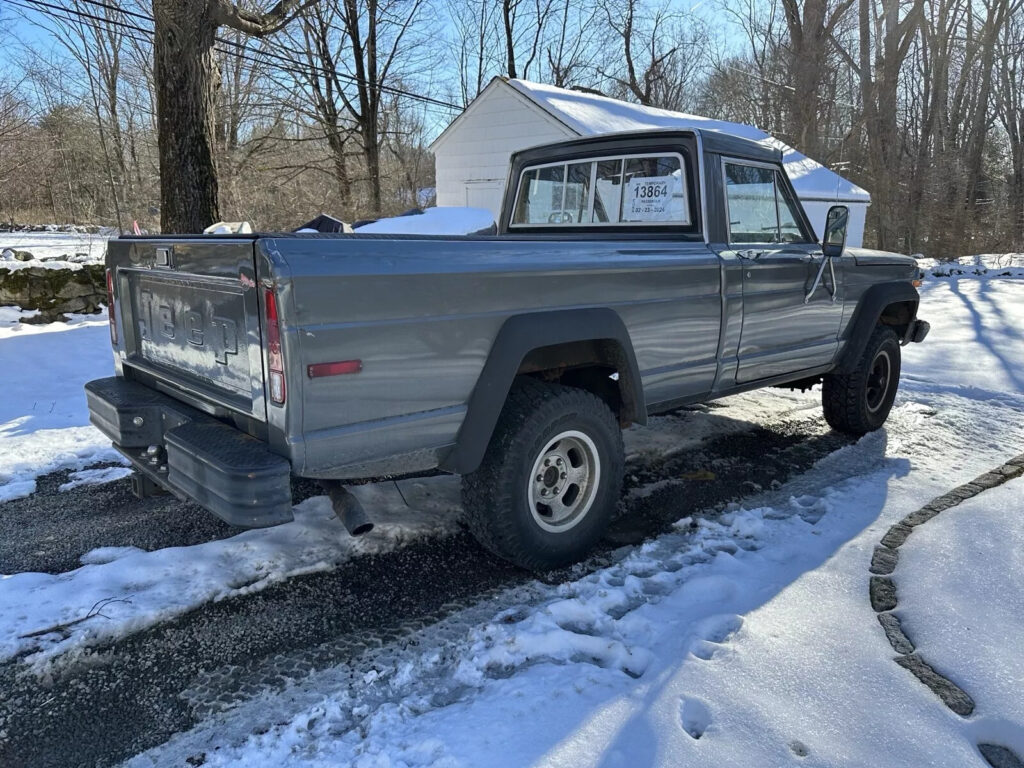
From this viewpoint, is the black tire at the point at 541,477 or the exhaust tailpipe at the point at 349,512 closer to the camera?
the exhaust tailpipe at the point at 349,512

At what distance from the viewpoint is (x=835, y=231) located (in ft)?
15.1

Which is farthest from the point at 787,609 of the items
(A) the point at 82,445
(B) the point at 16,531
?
(A) the point at 82,445

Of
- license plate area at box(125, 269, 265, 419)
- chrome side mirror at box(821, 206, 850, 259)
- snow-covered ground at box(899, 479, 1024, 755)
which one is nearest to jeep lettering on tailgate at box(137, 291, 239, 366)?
license plate area at box(125, 269, 265, 419)

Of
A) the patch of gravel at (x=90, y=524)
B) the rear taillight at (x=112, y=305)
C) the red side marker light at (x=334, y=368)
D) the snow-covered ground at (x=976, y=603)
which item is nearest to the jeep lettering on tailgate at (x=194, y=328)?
the rear taillight at (x=112, y=305)

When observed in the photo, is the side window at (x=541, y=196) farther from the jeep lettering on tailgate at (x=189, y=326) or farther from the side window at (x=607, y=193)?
the jeep lettering on tailgate at (x=189, y=326)

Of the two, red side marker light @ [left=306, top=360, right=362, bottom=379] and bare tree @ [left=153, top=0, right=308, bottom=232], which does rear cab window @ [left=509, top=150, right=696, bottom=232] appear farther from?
bare tree @ [left=153, top=0, right=308, bottom=232]

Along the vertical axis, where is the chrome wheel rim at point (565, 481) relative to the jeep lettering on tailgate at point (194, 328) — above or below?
below

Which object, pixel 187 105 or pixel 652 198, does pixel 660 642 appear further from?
pixel 187 105

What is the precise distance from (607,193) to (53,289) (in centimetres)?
795

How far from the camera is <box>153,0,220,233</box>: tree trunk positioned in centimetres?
739

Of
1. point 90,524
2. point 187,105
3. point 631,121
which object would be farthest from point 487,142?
point 90,524

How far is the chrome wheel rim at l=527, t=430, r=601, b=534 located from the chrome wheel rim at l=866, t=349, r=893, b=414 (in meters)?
3.22

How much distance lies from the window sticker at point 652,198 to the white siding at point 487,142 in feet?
42.3

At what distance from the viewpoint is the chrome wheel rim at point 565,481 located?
3340 millimetres
